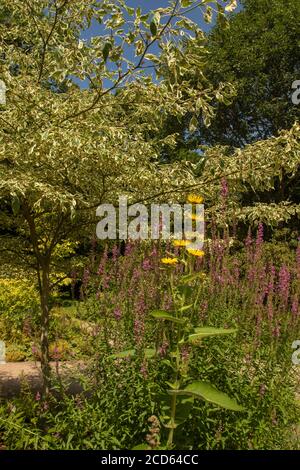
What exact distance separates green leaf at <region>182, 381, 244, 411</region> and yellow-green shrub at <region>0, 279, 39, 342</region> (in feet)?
A: 21.1

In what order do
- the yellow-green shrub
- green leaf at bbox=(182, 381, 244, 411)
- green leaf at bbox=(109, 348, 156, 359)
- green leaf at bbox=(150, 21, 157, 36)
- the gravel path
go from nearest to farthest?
green leaf at bbox=(182, 381, 244, 411) → green leaf at bbox=(150, 21, 157, 36) → green leaf at bbox=(109, 348, 156, 359) → the gravel path → the yellow-green shrub

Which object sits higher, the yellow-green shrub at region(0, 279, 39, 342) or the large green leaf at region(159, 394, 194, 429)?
the large green leaf at region(159, 394, 194, 429)

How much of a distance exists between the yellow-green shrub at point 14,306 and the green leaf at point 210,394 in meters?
6.44

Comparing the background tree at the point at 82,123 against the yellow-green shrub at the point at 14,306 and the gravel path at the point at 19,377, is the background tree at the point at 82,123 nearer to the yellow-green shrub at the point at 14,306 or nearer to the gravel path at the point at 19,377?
the gravel path at the point at 19,377

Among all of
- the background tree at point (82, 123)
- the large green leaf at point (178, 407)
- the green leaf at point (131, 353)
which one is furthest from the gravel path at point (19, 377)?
the large green leaf at point (178, 407)

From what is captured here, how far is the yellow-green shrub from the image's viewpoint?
8930 mm

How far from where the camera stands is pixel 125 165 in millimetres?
4184

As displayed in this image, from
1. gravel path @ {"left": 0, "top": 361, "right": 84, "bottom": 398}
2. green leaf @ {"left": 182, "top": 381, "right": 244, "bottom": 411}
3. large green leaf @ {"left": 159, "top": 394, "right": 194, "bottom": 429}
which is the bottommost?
gravel path @ {"left": 0, "top": 361, "right": 84, "bottom": 398}

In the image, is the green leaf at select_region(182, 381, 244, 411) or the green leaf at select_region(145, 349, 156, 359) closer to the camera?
the green leaf at select_region(182, 381, 244, 411)

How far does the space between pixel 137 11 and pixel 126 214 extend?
195cm

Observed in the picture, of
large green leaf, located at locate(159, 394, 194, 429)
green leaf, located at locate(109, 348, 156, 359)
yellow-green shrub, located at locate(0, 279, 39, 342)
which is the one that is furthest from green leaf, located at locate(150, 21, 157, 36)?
yellow-green shrub, located at locate(0, 279, 39, 342)

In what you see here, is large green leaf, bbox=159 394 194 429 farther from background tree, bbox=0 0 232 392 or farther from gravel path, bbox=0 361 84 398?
gravel path, bbox=0 361 84 398

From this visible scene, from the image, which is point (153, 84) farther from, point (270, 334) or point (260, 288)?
point (270, 334)
